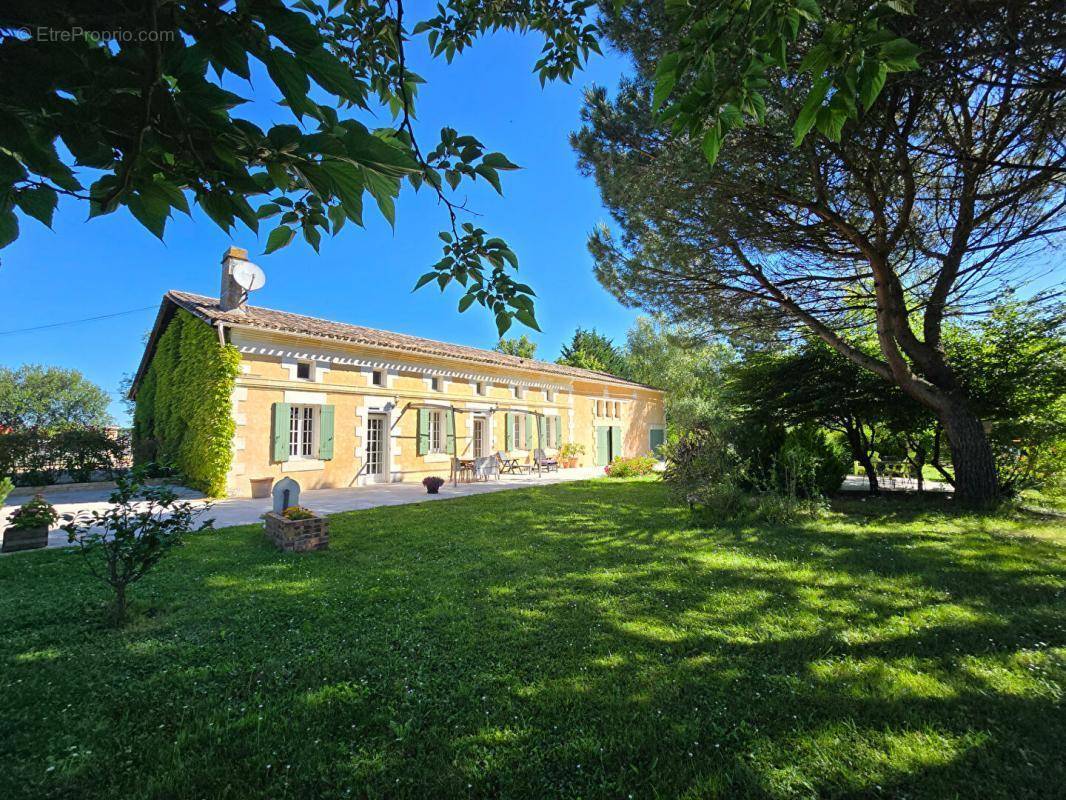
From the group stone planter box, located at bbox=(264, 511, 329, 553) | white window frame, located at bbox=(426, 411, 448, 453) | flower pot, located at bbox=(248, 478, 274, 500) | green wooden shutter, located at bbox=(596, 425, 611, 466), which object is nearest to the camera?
stone planter box, located at bbox=(264, 511, 329, 553)

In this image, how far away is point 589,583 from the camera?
13.5ft

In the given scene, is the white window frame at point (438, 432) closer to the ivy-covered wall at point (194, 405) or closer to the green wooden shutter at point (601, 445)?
the ivy-covered wall at point (194, 405)

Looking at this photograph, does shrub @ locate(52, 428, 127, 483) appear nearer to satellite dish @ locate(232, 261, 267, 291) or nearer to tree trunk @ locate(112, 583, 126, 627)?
satellite dish @ locate(232, 261, 267, 291)

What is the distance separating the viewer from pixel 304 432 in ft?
38.7

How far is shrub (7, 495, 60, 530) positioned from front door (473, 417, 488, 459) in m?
11.0

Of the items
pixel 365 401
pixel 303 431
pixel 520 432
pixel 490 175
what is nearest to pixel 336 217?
pixel 490 175

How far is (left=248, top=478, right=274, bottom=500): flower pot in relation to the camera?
10453 mm

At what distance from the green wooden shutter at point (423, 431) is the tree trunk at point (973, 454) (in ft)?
40.5

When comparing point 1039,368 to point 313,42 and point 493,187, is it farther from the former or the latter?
point 313,42

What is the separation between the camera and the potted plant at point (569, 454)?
18547 millimetres

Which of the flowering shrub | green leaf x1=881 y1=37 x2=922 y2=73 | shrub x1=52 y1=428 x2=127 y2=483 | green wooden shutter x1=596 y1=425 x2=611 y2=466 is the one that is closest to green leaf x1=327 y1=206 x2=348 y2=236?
green leaf x1=881 y1=37 x2=922 y2=73

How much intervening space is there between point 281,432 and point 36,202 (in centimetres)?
1149

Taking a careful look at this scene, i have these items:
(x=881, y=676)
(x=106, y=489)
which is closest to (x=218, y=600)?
(x=881, y=676)

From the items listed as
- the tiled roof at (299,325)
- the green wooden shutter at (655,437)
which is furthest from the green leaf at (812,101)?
the green wooden shutter at (655,437)
